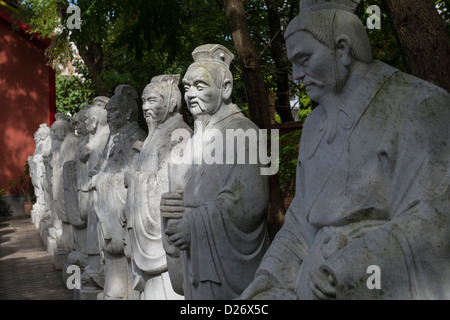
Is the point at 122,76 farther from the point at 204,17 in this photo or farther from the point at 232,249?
the point at 232,249

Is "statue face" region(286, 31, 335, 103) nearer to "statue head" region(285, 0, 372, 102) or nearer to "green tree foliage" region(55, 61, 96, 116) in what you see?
"statue head" region(285, 0, 372, 102)

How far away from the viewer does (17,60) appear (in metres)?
24.8

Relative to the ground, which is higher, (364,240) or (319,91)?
(319,91)

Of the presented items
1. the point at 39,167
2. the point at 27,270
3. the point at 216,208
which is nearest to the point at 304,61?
the point at 216,208

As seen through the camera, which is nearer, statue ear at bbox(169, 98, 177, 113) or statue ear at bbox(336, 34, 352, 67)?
statue ear at bbox(336, 34, 352, 67)

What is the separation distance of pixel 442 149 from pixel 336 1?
85cm

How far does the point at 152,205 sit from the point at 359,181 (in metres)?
3.59

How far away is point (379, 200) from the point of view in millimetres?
2689

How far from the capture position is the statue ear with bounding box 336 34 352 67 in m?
2.81

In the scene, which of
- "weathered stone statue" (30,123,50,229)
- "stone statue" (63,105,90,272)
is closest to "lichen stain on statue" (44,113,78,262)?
"stone statue" (63,105,90,272)

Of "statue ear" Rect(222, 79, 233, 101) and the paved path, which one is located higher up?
"statue ear" Rect(222, 79, 233, 101)

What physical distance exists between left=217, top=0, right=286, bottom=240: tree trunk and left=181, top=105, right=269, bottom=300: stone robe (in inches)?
85.4

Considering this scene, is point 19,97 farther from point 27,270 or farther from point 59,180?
point 27,270
